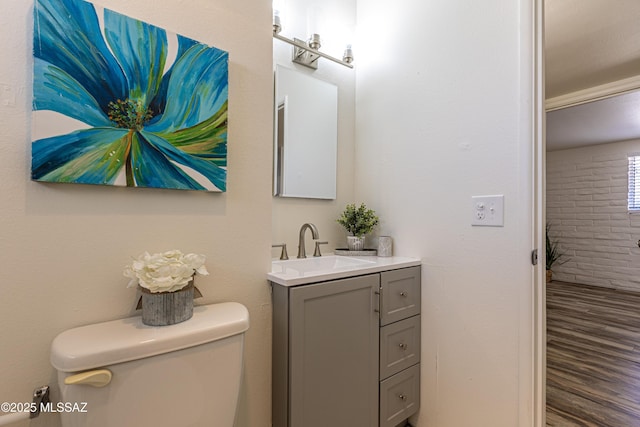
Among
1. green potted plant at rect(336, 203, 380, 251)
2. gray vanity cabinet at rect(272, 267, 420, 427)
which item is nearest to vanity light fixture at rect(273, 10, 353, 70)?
green potted plant at rect(336, 203, 380, 251)

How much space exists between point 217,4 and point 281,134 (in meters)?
0.65

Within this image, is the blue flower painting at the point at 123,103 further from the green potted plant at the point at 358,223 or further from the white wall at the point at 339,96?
the green potted plant at the point at 358,223

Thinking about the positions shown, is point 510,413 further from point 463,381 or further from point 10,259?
point 10,259

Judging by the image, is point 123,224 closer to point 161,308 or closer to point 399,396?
point 161,308

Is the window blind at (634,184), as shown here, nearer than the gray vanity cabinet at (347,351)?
No

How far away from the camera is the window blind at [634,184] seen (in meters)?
4.07

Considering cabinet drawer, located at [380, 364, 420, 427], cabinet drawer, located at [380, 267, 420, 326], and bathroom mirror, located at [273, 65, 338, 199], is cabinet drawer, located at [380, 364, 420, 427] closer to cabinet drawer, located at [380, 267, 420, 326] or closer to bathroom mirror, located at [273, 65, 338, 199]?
cabinet drawer, located at [380, 267, 420, 326]

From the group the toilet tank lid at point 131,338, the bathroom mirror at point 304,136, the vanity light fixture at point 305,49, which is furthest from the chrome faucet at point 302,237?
the vanity light fixture at point 305,49

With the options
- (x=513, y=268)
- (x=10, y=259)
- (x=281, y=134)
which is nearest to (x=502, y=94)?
(x=513, y=268)

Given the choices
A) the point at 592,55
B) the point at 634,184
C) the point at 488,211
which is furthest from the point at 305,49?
the point at 634,184

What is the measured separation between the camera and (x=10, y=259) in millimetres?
738

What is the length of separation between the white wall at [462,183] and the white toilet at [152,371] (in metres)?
0.99

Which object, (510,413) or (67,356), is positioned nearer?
(67,356)

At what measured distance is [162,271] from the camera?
2.64ft
